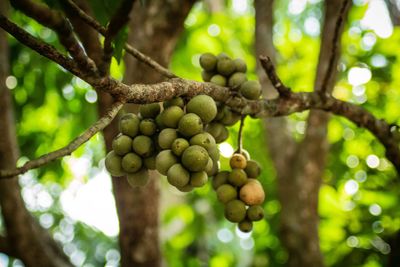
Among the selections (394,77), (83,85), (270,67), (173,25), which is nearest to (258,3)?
(173,25)

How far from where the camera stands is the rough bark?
3.01 meters

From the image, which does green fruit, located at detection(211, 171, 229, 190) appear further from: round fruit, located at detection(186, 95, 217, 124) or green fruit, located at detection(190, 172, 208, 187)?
round fruit, located at detection(186, 95, 217, 124)

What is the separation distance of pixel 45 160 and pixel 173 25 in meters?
1.79

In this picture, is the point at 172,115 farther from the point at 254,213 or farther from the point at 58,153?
the point at 254,213

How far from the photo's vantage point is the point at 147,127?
58.9 inches

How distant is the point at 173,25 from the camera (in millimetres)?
2717

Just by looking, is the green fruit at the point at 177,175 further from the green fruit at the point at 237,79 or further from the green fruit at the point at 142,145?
the green fruit at the point at 237,79

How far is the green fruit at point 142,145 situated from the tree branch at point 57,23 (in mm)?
383

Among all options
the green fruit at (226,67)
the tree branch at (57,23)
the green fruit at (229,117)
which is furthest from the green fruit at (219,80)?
the tree branch at (57,23)

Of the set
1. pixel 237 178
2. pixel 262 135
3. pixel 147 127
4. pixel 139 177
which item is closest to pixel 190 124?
pixel 147 127

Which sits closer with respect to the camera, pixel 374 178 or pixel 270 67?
pixel 270 67

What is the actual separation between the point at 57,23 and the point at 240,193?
37.6 inches

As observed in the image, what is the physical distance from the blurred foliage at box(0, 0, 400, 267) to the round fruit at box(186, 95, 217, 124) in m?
2.42

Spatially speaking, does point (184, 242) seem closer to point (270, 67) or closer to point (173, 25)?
point (173, 25)
